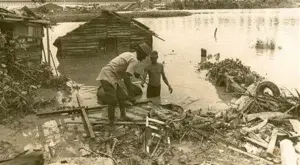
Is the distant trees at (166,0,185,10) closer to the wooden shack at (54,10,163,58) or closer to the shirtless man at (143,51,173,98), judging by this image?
the wooden shack at (54,10,163,58)

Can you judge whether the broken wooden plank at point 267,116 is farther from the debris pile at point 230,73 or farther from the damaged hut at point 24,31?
the damaged hut at point 24,31

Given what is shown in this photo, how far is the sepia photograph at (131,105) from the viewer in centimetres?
776

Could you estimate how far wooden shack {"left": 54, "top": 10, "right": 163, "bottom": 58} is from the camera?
23.8 meters

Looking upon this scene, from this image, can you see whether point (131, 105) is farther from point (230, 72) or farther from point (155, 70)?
point (230, 72)

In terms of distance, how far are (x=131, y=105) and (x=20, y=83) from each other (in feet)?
14.3

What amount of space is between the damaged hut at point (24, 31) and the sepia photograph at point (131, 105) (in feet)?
0.15

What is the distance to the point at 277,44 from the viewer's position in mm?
29500

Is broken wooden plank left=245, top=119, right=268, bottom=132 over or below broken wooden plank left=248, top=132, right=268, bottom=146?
over

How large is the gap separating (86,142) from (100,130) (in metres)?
0.73

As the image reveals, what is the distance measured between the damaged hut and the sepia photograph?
45 millimetres

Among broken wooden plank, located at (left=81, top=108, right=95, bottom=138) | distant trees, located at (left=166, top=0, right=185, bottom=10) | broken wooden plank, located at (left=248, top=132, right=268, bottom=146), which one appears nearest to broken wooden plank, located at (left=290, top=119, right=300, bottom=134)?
broken wooden plank, located at (left=248, top=132, right=268, bottom=146)

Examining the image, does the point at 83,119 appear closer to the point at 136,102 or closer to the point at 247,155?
the point at 136,102

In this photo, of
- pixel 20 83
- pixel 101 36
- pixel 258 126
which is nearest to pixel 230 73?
pixel 258 126

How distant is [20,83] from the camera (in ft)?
41.7
